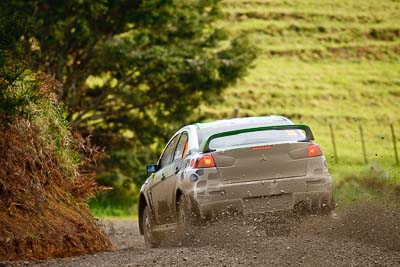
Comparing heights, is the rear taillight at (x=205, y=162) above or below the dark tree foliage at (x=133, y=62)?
below

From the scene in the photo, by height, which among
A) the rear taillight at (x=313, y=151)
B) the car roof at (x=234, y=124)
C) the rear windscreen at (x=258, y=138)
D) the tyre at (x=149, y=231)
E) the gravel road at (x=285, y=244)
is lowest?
the tyre at (x=149, y=231)

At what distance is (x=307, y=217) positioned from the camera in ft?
40.0

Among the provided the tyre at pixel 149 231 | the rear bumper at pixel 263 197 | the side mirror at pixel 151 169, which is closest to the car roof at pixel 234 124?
the rear bumper at pixel 263 197

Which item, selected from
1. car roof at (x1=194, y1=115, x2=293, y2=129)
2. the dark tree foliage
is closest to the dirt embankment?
car roof at (x1=194, y1=115, x2=293, y2=129)

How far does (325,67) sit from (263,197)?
51020mm

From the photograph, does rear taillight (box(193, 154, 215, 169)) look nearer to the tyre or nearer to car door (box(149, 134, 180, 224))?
car door (box(149, 134, 180, 224))

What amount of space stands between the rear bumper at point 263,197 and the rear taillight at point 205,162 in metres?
0.31

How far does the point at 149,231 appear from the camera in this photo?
14.5 m

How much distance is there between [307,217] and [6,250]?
3.68 metres

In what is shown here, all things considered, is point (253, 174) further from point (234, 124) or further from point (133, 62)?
point (133, 62)

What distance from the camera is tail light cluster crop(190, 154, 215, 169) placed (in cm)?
1220

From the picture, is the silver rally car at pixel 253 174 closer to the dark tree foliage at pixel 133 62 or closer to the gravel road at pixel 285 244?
the gravel road at pixel 285 244

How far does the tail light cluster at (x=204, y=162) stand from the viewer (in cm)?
1220

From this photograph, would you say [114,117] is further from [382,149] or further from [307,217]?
[307,217]
